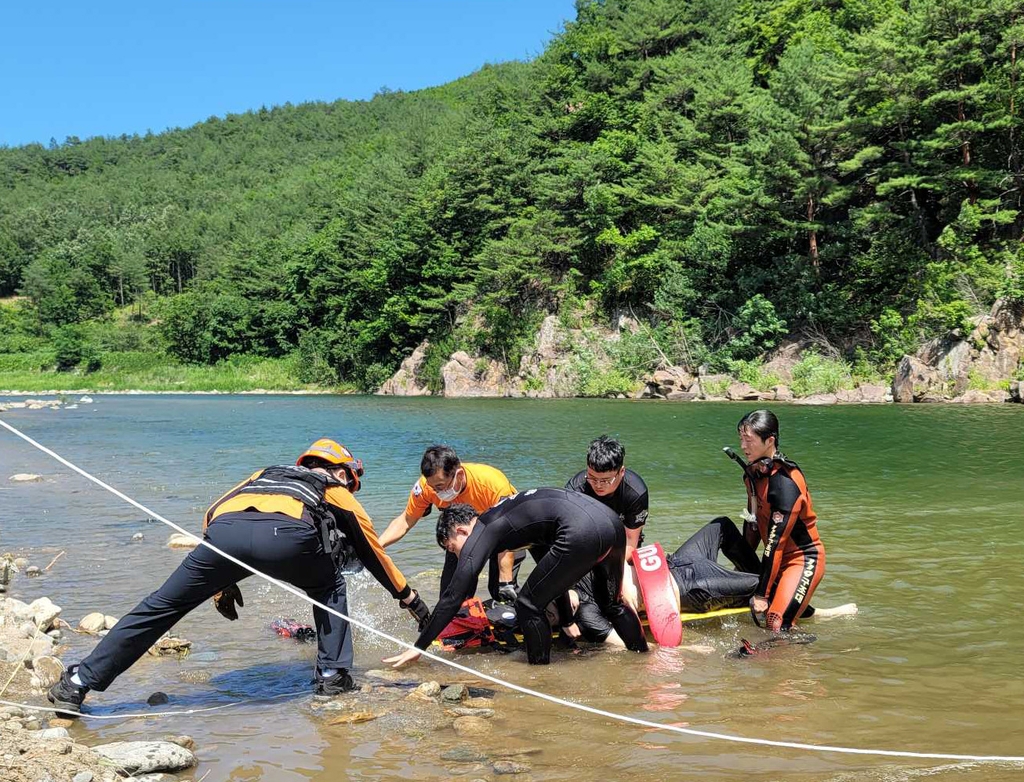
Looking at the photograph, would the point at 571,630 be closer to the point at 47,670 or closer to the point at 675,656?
the point at 675,656

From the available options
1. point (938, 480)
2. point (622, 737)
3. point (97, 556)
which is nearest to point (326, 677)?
point (622, 737)

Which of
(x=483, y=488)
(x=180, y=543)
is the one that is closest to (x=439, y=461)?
(x=483, y=488)

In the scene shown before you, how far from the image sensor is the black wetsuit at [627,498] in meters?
6.57

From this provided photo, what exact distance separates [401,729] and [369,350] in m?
63.5

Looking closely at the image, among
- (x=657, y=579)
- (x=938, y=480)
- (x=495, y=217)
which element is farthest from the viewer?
(x=495, y=217)

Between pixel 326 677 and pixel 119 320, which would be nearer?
pixel 326 677

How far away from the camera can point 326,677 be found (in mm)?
5469

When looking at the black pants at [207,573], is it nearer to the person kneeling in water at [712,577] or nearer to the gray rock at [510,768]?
the gray rock at [510,768]

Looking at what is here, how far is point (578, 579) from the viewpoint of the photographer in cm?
600

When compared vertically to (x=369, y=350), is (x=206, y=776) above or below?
below

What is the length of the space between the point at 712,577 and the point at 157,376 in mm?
77789

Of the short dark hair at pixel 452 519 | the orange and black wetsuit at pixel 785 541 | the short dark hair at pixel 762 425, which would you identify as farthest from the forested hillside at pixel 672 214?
the short dark hair at pixel 452 519

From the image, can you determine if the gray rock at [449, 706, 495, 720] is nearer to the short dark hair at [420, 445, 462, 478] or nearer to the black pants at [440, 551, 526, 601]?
the black pants at [440, 551, 526, 601]

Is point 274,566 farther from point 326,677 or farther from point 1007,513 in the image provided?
point 1007,513
